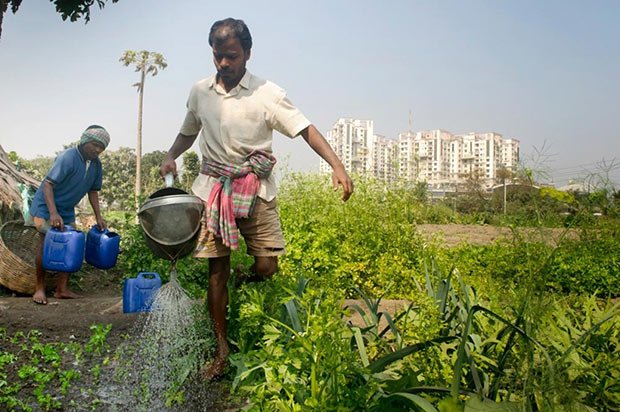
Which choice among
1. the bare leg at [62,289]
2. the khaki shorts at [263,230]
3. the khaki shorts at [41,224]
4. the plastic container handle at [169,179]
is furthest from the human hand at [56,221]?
the khaki shorts at [263,230]

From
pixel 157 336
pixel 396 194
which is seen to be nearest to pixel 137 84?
pixel 396 194

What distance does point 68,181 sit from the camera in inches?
228

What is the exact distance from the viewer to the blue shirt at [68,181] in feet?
18.6

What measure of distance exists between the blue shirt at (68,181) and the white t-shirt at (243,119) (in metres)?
2.67

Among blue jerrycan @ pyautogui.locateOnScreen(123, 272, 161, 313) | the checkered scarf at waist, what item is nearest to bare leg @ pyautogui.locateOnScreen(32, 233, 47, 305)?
blue jerrycan @ pyautogui.locateOnScreen(123, 272, 161, 313)

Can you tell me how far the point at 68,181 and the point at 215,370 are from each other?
3.26m

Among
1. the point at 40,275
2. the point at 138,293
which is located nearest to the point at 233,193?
the point at 138,293

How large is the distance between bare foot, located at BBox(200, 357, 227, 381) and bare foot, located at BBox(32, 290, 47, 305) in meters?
3.02

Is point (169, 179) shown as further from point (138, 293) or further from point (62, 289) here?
point (62, 289)

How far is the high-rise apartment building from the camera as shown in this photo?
26.3ft

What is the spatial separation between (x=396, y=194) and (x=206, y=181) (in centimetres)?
419

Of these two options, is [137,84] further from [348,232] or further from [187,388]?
[187,388]

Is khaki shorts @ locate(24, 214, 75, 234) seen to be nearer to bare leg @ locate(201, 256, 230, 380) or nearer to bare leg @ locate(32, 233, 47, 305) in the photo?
bare leg @ locate(32, 233, 47, 305)

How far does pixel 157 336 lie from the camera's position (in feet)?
12.9
